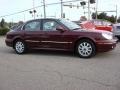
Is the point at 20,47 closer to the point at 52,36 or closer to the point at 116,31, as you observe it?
the point at 52,36

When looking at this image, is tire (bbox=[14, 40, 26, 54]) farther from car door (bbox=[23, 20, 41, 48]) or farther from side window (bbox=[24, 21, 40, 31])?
side window (bbox=[24, 21, 40, 31])

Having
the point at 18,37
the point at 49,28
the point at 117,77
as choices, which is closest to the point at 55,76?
the point at 117,77

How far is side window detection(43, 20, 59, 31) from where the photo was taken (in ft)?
37.1

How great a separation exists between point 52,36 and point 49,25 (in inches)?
21.8

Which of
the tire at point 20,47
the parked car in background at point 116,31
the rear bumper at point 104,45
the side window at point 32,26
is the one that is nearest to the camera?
the rear bumper at point 104,45

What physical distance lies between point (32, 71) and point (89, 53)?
2.80 metres

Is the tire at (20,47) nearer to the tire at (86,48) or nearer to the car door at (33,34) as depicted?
the car door at (33,34)

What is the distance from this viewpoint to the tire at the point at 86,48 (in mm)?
10410

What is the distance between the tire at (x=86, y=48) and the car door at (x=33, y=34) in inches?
72.4

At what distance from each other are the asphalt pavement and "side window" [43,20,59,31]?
102cm

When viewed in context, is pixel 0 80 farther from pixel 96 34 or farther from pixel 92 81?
pixel 96 34

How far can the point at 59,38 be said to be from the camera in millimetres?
10992

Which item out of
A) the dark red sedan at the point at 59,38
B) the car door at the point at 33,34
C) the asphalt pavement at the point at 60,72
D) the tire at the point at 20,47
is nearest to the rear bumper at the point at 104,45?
the dark red sedan at the point at 59,38

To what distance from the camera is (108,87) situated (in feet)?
21.0
